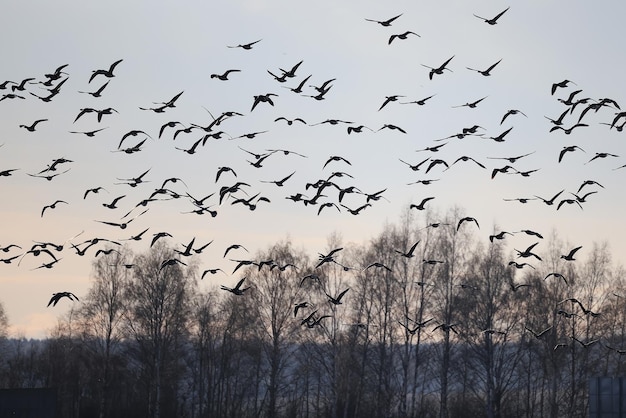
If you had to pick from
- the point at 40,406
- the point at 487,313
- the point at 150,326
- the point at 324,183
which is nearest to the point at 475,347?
the point at 487,313

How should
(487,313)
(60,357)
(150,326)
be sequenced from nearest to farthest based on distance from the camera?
(487,313), (150,326), (60,357)

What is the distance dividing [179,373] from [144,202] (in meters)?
44.4

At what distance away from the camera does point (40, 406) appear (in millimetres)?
51062

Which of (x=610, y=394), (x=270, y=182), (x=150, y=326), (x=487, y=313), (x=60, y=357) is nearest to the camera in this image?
(x=270, y=182)

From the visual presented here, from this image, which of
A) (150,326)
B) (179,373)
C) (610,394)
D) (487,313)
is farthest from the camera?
(179,373)

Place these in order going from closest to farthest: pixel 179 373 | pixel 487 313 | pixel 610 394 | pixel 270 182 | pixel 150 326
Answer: pixel 270 182, pixel 610 394, pixel 487 313, pixel 150 326, pixel 179 373

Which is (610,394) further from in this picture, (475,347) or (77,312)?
(77,312)

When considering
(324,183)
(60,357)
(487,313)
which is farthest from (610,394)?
(60,357)

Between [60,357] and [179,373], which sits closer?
[179,373]

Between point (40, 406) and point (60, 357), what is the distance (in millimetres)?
42701

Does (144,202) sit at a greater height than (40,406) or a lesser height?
greater

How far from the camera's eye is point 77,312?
224 ft

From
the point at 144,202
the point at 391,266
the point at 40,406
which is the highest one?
the point at 391,266

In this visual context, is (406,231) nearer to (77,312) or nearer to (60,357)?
(77,312)
